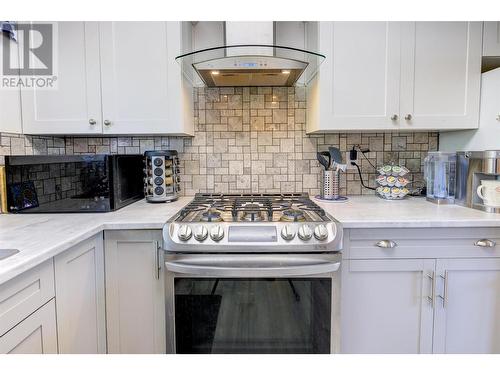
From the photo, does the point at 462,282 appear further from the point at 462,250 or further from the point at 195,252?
the point at 195,252

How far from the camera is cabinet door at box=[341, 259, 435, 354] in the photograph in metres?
1.46

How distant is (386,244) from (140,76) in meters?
1.50

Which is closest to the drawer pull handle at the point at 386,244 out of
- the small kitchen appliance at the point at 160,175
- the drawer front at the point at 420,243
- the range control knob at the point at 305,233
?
the drawer front at the point at 420,243

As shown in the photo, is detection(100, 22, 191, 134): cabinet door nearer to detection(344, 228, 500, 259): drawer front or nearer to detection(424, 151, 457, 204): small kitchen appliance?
detection(344, 228, 500, 259): drawer front

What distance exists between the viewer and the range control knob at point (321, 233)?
1332mm

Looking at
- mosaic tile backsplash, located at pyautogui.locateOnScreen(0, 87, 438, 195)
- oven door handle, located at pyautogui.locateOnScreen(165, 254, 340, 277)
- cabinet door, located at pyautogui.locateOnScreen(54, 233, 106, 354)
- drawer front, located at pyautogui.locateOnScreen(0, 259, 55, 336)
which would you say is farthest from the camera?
mosaic tile backsplash, located at pyautogui.locateOnScreen(0, 87, 438, 195)

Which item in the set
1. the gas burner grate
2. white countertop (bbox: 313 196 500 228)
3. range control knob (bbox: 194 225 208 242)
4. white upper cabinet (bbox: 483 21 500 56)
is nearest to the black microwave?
the gas burner grate

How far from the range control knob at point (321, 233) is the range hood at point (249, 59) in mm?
819

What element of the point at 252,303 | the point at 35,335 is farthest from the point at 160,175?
the point at 35,335

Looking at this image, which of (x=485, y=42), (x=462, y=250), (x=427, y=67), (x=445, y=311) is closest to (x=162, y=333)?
(x=445, y=311)

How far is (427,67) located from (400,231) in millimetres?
939

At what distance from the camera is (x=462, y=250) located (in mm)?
1448

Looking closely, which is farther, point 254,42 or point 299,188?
point 299,188

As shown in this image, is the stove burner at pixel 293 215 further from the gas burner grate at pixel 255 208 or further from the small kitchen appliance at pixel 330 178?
the small kitchen appliance at pixel 330 178
